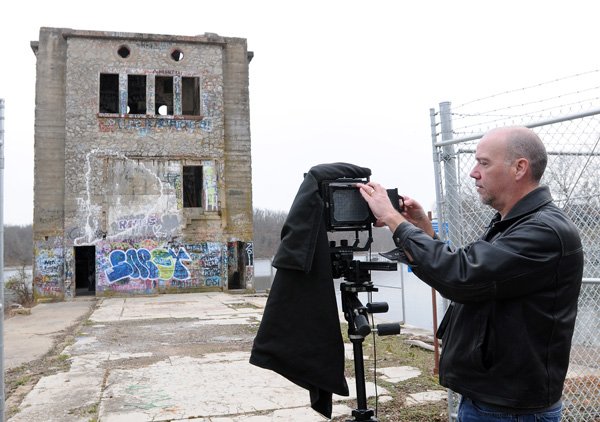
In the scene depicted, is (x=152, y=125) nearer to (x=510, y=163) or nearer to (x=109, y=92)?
(x=109, y=92)

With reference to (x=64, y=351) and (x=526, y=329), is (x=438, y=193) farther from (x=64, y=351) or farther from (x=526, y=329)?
(x=64, y=351)

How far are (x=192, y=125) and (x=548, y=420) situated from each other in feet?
57.6

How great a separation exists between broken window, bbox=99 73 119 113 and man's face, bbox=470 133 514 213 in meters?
19.0

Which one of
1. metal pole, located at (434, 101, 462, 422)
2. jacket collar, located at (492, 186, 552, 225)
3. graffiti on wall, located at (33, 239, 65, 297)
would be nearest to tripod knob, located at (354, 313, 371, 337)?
jacket collar, located at (492, 186, 552, 225)

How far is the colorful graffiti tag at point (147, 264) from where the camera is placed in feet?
56.3

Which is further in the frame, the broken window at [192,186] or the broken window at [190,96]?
the broken window at [190,96]

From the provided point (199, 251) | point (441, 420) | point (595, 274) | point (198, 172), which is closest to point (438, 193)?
point (595, 274)

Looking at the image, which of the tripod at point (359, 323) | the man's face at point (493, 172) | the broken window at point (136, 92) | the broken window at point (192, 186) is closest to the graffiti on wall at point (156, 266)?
the broken window at point (192, 186)

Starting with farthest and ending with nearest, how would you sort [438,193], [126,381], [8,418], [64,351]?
[64,351]
[126,381]
[8,418]
[438,193]

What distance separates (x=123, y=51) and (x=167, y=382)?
15651mm

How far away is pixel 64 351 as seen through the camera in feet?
22.7

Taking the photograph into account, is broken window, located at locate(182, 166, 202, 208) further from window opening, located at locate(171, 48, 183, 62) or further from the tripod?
the tripod

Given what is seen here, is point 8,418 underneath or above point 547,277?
underneath

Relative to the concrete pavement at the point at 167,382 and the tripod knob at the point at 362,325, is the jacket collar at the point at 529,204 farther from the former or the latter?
the concrete pavement at the point at 167,382
